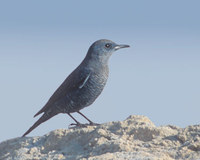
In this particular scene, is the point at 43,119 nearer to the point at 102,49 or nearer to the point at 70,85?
the point at 70,85

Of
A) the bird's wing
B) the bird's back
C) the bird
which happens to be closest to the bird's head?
the bird

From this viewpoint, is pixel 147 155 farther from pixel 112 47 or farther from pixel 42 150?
pixel 112 47

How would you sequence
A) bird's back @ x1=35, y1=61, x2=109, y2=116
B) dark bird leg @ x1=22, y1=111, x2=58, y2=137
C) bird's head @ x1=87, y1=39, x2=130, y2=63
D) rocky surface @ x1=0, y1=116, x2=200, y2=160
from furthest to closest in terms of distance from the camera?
dark bird leg @ x1=22, y1=111, x2=58, y2=137 < bird's head @ x1=87, y1=39, x2=130, y2=63 < bird's back @ x1=35, y1=61, x2=109, y2=116 < rocky surface @ x1=0, y1=116, x2=200, y2=160

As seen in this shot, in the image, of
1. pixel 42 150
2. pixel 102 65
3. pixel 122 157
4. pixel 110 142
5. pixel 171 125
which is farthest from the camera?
pixel 102 65

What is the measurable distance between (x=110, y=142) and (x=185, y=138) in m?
1.48

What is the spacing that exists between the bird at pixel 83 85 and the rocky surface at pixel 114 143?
1.44 m

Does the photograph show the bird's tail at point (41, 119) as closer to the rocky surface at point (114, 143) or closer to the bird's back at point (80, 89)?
the bird's back at point (80, 89)

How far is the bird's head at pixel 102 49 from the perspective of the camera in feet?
38.9

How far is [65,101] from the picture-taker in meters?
11.8

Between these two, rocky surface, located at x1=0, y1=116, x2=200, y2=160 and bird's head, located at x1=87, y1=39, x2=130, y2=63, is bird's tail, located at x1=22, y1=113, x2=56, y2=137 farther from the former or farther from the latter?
bird's head, located at x1=87, y1=39, x2=130, y2=63

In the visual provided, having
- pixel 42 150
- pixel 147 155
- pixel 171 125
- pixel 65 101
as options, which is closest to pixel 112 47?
pixel 65 101

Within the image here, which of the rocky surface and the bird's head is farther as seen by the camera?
the bird's head

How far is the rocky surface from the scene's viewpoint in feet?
26.0

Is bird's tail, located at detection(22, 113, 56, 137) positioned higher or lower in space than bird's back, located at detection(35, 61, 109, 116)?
lower
